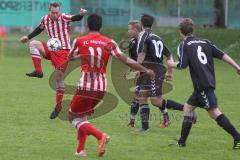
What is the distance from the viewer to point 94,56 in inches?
393

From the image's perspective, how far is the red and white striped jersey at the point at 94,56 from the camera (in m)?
9.96

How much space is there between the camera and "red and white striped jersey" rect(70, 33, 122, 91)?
996 cm

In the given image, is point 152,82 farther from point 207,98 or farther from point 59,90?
point 59,90

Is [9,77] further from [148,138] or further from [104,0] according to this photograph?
[104,0]

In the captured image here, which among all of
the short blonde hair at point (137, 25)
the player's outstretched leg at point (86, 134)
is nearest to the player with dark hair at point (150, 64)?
the short blonde hair at point (137, 25)

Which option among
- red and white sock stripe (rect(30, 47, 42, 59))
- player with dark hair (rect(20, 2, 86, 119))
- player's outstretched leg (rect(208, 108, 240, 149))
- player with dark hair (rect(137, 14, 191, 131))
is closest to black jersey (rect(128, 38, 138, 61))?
player with dark hair (rect(137, 14, 191, 131))

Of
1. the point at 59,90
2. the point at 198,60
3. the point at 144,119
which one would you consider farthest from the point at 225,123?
the point at 59,90

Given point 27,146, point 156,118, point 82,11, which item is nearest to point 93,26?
point 27,146

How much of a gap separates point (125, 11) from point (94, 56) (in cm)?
3607

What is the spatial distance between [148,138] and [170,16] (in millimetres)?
35762

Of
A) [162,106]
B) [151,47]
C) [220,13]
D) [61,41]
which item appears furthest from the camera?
[220,13]

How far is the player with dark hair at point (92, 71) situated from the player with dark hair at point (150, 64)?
2576mm

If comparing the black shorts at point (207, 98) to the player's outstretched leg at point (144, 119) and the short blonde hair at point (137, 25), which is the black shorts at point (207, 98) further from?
the short blonde hair at point (137, 25)

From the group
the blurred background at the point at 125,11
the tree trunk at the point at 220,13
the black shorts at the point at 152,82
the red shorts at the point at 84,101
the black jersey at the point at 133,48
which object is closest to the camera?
the red shorts at the point at 84,101
